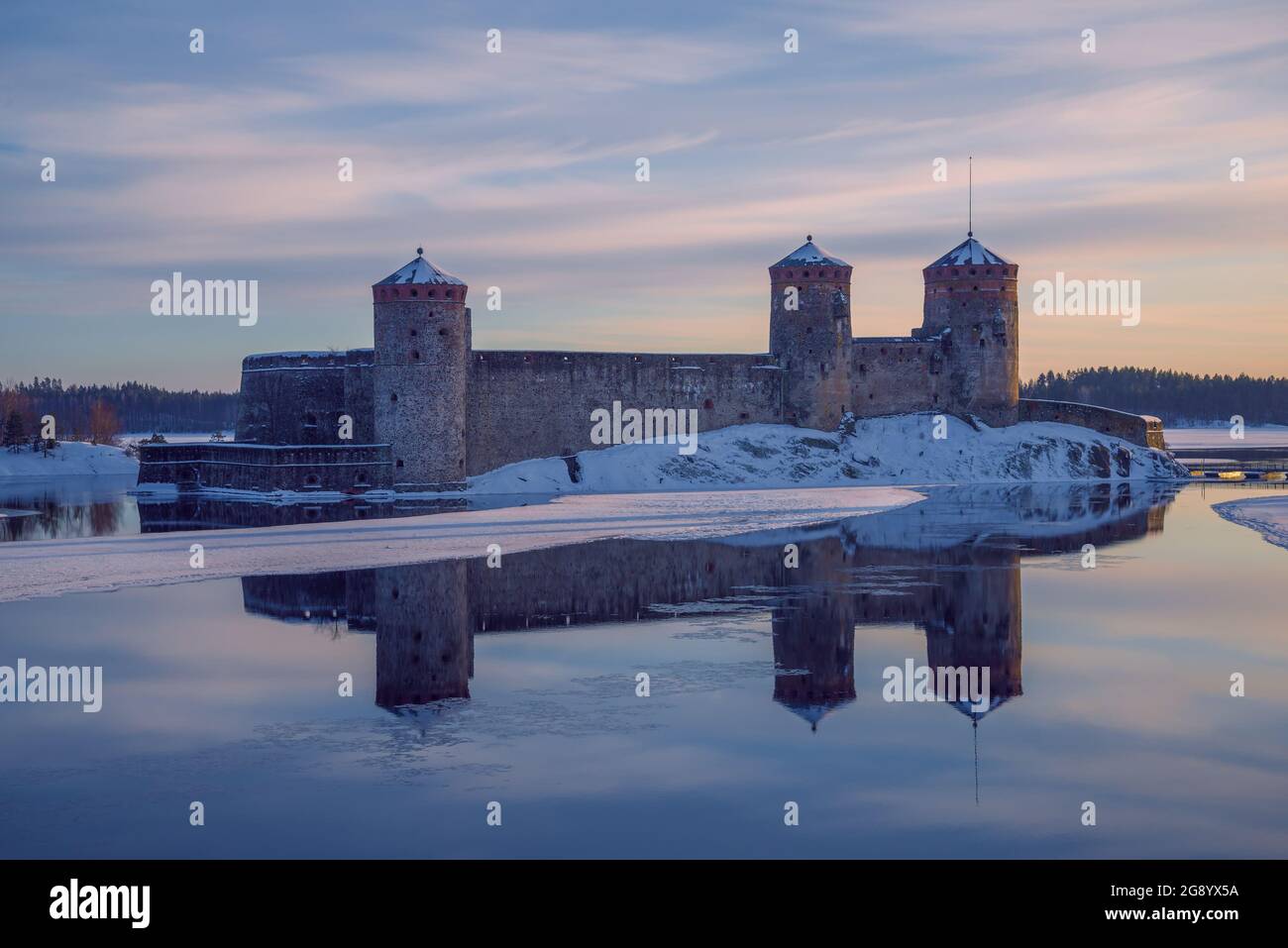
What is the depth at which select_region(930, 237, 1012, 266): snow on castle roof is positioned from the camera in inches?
2137

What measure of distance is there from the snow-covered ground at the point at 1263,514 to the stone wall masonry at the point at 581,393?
60.8 ft

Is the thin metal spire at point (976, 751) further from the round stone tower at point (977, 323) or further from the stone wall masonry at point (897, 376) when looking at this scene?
the round stone tower at point (977, 323)

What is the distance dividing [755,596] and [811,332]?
3263 centimetres

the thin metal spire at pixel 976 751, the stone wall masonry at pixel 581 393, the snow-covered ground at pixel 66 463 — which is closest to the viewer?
the thin metal spire at pixel 976 751

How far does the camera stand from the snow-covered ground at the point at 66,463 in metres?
74.9

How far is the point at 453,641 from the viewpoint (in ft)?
54.9

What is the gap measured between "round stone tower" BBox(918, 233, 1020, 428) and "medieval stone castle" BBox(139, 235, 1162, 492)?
0.19ft

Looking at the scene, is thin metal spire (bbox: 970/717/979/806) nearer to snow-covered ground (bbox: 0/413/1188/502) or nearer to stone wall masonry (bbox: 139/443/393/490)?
snow-covered ground (bbox: 0/413/1188/502)

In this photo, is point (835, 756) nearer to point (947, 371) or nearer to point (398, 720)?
point (398, 720)

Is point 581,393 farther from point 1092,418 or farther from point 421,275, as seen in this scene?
point 1092,418

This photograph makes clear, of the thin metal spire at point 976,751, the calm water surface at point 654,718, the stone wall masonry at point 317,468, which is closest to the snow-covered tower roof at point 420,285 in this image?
the stone wall masonry at point 317,468
